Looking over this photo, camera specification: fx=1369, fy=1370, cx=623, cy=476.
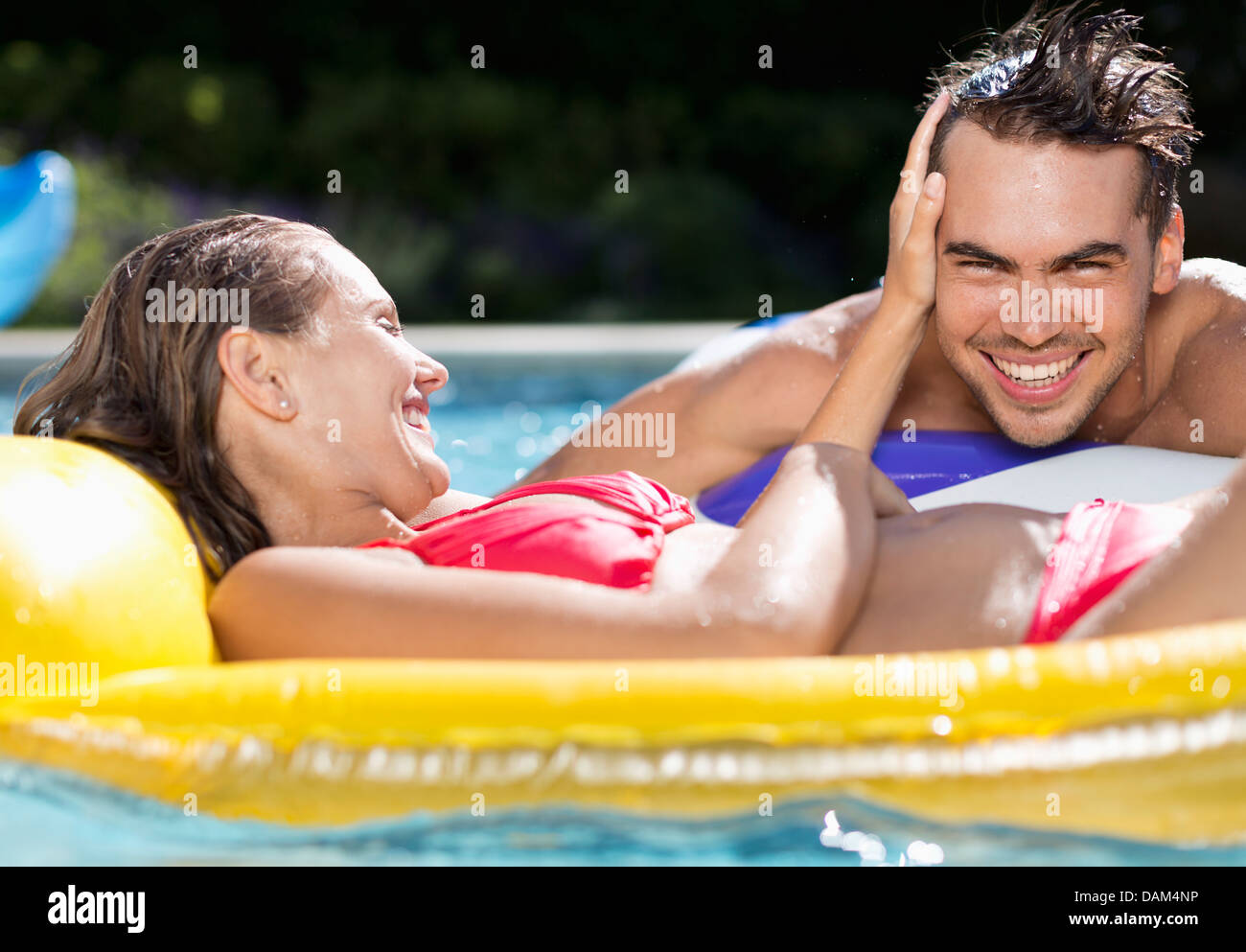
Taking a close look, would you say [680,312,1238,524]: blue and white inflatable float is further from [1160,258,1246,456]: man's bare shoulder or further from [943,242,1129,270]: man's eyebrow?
[943,242,1129,270]: man's eyebrow

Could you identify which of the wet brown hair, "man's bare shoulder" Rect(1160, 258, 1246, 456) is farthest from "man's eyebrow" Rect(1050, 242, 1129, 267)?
the wet brown hair

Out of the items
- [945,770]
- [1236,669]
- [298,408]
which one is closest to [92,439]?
[298,408]

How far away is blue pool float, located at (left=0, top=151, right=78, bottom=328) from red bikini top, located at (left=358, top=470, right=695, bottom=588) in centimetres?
647

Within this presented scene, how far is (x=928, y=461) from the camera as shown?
3.04 metres

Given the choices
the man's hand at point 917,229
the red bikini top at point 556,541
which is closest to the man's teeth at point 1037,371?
the man's hand at point 917,229

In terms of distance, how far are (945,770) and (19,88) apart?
11918mm

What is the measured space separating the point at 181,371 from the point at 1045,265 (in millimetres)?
1614

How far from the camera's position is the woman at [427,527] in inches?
71.7

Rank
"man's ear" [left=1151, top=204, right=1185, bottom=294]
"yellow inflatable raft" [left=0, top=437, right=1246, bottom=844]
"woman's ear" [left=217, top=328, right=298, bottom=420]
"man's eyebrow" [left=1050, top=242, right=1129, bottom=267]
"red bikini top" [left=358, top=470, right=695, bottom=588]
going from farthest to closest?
"man's ear" [left=1151, top=204, right=1185, bottom=294] → "man's eyebrow" [left=1050, top=242, right=1129, bottom=267] → "woman's ear" [left=217, top=328, right=298, bottom=420] → "red bikini top" [left=358, top=470, right=695, bottom=588] → "yellow inflatable raft" [left=0, top=437, right=1246, bottom=844]

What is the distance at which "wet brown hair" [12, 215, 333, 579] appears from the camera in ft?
7.27

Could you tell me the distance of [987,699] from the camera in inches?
67.1

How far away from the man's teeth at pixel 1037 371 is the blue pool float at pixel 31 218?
645cm

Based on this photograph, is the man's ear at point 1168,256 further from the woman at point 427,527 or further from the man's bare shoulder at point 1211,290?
the woman at point 427,527

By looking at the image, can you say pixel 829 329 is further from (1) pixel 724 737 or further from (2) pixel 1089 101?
(1) pixel 724 737
